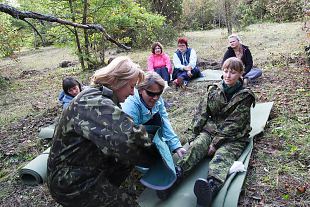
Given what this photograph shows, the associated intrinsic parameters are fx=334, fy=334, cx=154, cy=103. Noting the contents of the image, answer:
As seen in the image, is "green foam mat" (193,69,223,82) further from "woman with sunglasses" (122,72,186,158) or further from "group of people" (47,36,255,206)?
"group of people" (47,36,255,206)

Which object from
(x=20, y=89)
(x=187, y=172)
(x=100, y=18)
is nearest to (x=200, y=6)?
(x=100, y=18)

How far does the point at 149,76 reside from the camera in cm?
293

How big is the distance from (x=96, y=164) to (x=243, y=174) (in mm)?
1843

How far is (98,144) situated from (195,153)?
194 centimetres

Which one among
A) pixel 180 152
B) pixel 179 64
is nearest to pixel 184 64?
pixel 179 64

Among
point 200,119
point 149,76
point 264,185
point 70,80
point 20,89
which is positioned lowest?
point 20,89

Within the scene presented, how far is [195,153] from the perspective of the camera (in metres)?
3.45

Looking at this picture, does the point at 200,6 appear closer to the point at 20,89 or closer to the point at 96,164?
the point at 20,89

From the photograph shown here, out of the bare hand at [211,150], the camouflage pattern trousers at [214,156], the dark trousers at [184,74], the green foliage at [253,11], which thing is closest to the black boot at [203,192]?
the camouflage pattern trousers at [214,156]

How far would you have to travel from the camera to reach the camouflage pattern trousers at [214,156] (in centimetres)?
318

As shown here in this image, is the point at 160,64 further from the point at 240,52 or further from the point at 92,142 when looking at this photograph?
the point at 92,142

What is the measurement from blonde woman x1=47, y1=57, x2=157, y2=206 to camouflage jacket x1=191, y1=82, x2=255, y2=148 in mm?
1858

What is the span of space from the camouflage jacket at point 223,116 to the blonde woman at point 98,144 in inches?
73.2

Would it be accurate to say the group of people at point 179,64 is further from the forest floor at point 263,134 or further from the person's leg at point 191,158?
the person's leg at point 191,158
